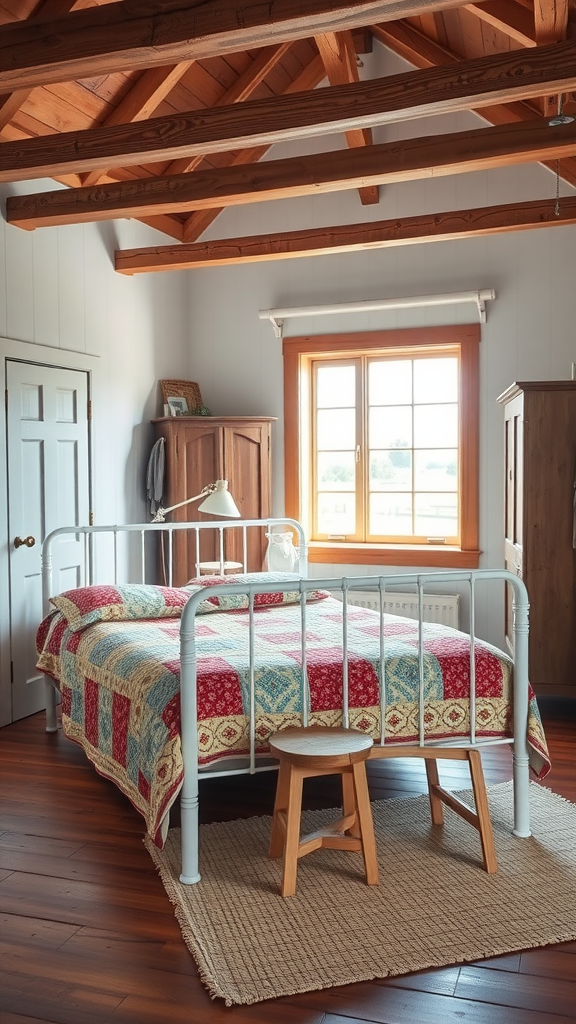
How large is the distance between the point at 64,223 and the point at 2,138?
0.50m

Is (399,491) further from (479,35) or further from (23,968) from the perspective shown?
(23,968)

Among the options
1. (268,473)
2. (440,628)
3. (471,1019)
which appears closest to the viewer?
(471,1019)

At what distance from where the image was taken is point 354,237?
15.6 feet

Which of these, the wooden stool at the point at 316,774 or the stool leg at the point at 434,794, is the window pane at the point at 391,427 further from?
the wooden stool at the point at 316,774

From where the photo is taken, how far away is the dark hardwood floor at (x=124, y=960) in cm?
201

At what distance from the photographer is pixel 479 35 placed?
4418 mm

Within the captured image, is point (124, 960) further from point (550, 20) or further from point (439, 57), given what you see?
point (439, 57)

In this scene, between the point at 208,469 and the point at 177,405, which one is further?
the point at 177,405

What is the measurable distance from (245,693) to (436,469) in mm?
3084

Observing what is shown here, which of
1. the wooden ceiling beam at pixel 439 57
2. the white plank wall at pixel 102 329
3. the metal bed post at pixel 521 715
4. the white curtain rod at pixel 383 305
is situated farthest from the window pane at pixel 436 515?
the metal bed post at pixel 521 715

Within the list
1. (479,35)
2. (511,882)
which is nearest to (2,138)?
(479,35)

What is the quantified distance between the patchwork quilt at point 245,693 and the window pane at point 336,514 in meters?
2.21

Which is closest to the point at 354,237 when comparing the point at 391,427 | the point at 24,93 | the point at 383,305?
the point at 383,305

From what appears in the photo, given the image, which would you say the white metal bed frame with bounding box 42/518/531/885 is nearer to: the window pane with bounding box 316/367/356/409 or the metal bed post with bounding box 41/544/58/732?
the metal bed post with bounding box 41/544/58/732
